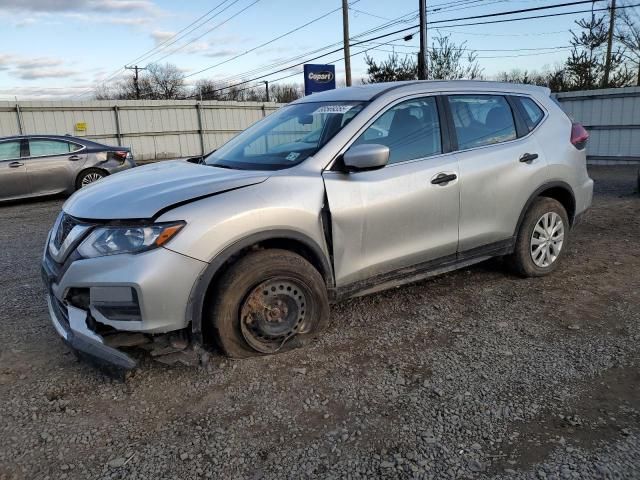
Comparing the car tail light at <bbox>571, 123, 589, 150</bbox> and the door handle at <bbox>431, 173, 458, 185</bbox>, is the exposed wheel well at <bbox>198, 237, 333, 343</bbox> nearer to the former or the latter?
the door handle at <bbox>431, 173, 458, 185</bbox>

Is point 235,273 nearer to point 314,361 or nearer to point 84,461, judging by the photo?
point 314,361

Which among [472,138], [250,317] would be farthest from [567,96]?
[250,317]

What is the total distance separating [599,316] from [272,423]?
2.70 m

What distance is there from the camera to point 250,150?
4.03 meters

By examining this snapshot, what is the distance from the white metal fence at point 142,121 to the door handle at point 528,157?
19.3m

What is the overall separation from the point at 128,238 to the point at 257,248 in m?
0.78

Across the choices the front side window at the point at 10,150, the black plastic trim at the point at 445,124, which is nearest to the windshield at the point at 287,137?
the black plastic trim at the point at 445,124

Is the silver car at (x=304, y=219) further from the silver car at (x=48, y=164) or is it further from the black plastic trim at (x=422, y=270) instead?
the silver car at (x=48, y=164)

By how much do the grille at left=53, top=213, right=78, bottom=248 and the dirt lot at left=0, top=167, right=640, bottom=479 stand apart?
31.4 inches

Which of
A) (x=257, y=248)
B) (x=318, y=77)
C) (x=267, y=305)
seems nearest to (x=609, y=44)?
(x=318, y=77)

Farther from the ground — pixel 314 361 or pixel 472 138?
pixel 472 138

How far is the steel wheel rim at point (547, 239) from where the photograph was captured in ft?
15.1

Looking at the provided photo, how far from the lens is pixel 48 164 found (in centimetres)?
1050

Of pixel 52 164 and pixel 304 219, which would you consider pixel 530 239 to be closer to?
pixel 304 219
